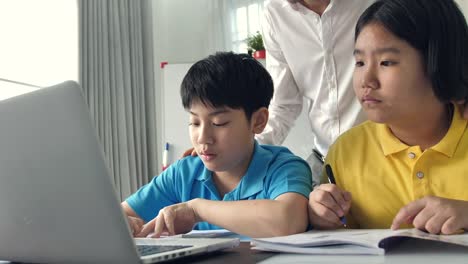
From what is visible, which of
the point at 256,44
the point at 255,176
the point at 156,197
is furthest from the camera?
the point at 256,44

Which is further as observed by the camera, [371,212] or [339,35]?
[339,35]

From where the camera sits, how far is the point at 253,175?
125 cm

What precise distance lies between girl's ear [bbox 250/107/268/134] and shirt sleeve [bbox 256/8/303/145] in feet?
0.95

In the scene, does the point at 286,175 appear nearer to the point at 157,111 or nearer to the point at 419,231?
the point at 419,231

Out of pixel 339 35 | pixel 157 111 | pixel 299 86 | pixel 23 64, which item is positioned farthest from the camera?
pixel 157 111

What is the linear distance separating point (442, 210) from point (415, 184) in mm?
259

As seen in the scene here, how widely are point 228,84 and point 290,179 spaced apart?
0.29 meters

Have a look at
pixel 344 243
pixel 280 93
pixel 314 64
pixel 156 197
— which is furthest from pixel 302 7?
pixel 344 243

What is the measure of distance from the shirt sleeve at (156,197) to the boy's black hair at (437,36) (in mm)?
617

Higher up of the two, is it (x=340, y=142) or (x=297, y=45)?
(x=297, y=45)

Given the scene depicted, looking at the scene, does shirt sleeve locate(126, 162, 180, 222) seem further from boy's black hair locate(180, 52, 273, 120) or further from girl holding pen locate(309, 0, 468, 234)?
girl holding pen locate(309, 0, 468, 234)

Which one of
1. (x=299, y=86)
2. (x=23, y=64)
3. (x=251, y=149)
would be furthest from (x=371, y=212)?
(x=23, y=64)

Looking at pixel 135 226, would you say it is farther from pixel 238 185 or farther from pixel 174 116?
pixel 174 116

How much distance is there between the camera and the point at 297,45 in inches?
65.0
